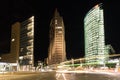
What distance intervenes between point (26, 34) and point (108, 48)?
155ft

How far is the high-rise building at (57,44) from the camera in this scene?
181462mm

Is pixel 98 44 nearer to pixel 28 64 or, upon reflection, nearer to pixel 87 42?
pixel 87 42

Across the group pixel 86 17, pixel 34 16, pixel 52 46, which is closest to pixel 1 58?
pixel 34 16

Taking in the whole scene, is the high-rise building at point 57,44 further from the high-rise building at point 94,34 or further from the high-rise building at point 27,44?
the high-rise building at point 94,34

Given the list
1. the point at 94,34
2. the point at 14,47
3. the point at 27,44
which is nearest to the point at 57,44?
the point at 27,44

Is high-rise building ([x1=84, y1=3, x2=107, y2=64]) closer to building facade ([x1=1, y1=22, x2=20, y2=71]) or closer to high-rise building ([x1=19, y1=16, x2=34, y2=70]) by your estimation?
high-rise building ([x1=19, y1=16, x2=34, y2=70])

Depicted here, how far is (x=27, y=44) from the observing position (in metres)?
157

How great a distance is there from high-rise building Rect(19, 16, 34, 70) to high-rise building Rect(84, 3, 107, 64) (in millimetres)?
29426

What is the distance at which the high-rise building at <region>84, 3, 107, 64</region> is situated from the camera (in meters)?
136

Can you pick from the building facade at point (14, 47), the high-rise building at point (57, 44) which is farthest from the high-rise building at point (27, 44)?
the high-rise building at point (57, 44)

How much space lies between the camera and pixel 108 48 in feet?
455

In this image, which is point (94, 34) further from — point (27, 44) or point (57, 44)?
point (57, 44)

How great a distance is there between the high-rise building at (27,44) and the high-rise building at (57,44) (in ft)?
94.3

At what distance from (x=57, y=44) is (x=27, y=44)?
108ft
